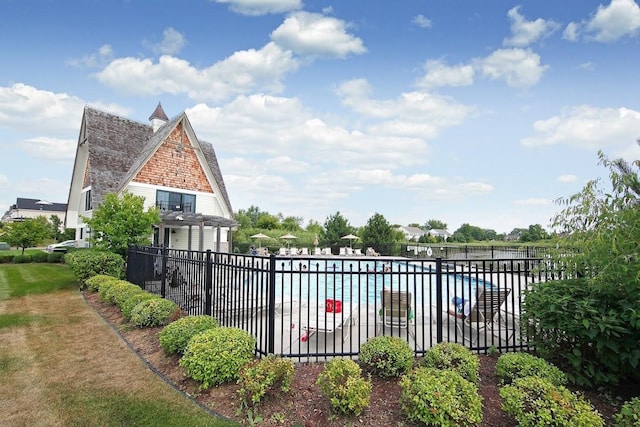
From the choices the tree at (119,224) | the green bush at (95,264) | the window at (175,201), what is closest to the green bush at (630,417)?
the green bush at (95,264)

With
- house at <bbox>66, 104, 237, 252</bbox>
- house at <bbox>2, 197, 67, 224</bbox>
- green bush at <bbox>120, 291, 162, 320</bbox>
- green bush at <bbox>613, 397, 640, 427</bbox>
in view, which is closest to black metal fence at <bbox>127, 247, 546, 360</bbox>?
green bush at <bbox>120, 291, 162, 320</bbox>

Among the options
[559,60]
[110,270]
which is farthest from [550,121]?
[110,270]

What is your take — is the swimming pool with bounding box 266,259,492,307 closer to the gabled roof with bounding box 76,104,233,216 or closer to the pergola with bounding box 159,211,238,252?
the pergola with bounding box 159,211,238,252

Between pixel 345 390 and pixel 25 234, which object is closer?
pixel 345 390

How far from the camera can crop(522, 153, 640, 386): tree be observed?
129 inches

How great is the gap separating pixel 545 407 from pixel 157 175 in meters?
20.8

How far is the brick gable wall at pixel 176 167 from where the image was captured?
19.3 meters

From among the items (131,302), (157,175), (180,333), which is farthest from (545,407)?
(157,175)

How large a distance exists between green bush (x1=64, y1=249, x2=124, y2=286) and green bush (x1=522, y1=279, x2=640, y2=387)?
11.6m

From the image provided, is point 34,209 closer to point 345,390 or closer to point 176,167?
point 176,167

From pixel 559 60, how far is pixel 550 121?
2.47 m

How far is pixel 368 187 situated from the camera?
109ft

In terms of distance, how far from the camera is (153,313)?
599 cm

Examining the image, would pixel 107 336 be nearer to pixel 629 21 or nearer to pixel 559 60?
pixel 629 21
